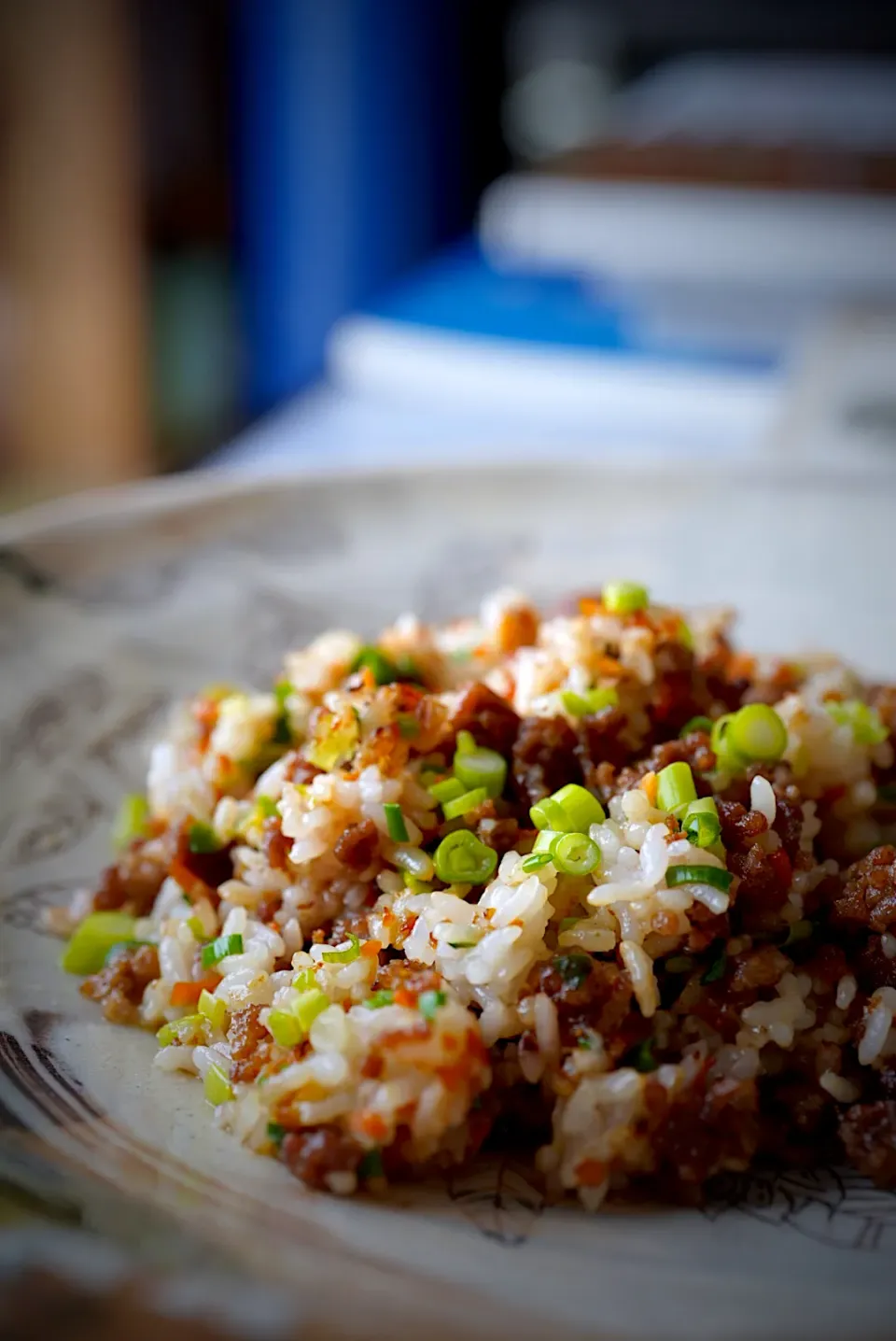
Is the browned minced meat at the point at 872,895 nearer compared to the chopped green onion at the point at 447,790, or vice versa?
the browned minced meat at the point at 872,895

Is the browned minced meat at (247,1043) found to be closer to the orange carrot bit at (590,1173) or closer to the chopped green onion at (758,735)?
the orange carrot bit at (590,1173)

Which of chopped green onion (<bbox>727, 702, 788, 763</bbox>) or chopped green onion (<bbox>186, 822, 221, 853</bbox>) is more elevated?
chopped green onion (<bbox>727, 702, 788, 763</bbox>)

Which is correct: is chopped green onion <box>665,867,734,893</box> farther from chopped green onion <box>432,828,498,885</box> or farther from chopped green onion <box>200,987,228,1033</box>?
chopped green onion <box>200,987,228,1033</box>

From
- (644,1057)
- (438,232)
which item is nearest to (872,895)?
(644,1057)

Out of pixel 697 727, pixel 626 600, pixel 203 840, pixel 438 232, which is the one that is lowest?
pixel 438 232

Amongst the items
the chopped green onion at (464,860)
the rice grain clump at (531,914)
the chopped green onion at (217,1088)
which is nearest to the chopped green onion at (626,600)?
the rice grain clump at (531,914)

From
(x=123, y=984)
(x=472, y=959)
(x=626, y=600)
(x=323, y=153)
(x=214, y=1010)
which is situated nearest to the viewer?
(x=472, y=959)

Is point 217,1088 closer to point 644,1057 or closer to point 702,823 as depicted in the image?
point 644,1057

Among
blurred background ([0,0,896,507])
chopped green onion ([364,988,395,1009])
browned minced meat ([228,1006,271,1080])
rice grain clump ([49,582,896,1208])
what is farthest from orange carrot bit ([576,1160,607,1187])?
blurred background ([0,0,896,507])
